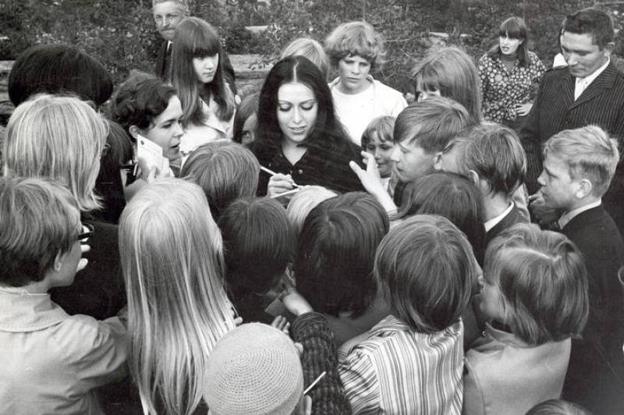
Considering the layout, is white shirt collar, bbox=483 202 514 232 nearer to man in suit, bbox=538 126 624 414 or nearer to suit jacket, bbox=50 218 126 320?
man in suit, bbox=538 126 624 414

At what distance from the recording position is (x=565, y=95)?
439 cm

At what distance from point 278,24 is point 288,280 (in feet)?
17.1

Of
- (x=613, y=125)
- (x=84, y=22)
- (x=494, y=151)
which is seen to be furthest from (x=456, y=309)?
(x=84, y=22)

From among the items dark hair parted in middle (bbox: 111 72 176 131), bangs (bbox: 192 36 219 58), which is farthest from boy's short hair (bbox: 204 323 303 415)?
bangs (bbox: 192 36 219 58)

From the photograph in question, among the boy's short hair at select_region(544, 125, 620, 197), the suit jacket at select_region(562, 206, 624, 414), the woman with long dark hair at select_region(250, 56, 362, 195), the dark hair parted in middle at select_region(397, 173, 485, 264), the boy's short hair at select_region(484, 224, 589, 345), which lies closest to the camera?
the boy's short hair at select_region(484, 224, 589, 345)

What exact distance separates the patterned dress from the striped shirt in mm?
5074

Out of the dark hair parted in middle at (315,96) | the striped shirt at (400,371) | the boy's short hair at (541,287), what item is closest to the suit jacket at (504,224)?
the boy's short hair at (541,287)

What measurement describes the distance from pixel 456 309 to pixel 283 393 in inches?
30.7

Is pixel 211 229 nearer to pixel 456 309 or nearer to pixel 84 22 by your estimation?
pixel 456 309

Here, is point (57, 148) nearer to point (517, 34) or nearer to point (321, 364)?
point (321, 364)

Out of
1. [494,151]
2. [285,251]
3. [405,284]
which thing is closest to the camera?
[405,284]

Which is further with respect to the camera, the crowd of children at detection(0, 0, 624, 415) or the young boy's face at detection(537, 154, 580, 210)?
the young boy's face at detection(537, 154, 580, 210)

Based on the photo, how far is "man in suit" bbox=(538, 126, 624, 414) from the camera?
2.89 meters

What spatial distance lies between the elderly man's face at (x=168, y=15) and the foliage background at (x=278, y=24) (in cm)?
128
